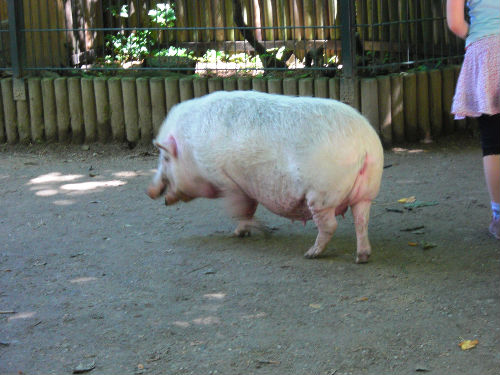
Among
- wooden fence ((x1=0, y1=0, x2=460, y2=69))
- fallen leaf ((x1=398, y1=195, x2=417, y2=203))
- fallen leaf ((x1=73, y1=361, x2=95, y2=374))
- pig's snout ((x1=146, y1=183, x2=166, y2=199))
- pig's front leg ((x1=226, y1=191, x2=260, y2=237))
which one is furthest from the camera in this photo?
wooden fence ((x1=0, y1=0, x2=460, y2=69))

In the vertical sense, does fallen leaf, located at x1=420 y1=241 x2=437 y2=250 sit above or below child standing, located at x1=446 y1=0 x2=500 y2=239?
below

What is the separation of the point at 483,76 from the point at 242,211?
1.70 meters

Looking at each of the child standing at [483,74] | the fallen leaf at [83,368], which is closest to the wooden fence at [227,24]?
the child standing at [483,74]

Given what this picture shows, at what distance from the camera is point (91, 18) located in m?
9.27

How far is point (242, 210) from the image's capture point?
494 centimetres

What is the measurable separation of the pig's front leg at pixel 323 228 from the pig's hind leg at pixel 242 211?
0.56 metres

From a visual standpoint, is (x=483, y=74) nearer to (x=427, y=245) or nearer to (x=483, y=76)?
(x=483, y=76)

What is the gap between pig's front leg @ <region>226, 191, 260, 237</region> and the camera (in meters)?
4.84

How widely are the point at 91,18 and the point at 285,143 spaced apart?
5657 millimetres

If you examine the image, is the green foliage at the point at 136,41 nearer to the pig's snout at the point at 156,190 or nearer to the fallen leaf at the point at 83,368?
the pig's snout at the point at 156,190

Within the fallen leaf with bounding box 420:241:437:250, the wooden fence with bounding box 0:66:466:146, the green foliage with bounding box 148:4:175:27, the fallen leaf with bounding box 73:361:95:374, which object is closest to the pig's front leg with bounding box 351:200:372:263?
the fallen leaf with bounding box 420:241:437:250

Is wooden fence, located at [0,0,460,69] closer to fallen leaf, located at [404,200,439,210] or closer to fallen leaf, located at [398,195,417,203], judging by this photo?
fallen leaf, located at [398,195,417,203]

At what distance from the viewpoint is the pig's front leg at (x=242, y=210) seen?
4836 mm

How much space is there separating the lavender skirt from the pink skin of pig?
665 millimetres
